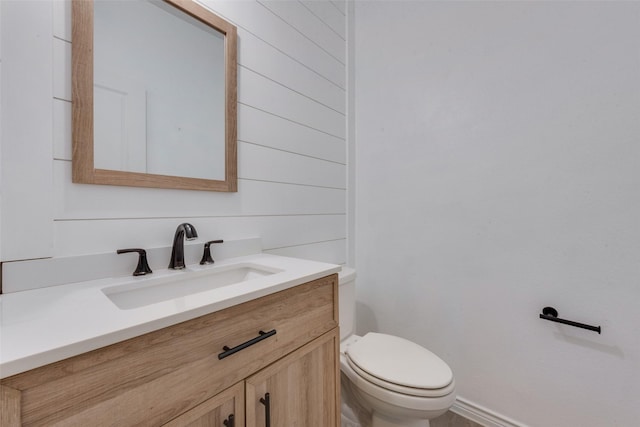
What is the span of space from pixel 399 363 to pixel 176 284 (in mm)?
904

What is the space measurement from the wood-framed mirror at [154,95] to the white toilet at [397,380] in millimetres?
920

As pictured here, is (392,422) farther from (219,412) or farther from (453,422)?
(219,412)

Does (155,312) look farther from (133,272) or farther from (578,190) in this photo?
(578,190)

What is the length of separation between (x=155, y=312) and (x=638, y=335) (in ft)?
5.29

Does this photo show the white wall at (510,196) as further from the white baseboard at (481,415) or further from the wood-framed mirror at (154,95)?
the wood-framed mirror at (154,95)

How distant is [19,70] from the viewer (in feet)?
2.28

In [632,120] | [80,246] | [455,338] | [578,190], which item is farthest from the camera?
[455,338]

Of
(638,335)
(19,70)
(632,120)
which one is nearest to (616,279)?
(638,335)

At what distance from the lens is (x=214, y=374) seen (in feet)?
1.97

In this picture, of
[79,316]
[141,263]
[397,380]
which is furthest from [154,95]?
[397,380]

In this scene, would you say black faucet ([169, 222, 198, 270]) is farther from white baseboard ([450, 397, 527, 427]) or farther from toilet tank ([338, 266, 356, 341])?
white baseboard ([450, 397, 527, 427])

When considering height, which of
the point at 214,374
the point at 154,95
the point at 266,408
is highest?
the point at 154,95

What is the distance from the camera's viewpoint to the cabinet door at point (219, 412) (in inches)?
22.0

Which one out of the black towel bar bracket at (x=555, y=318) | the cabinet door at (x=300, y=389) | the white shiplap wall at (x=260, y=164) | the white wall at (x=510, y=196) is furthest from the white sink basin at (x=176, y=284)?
the black towel bar bracket at (x=555, y=318)
